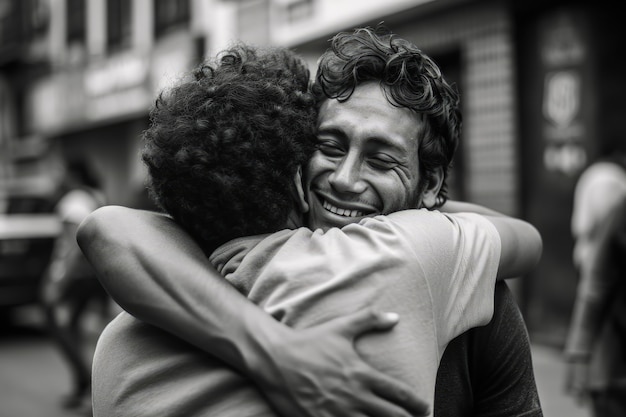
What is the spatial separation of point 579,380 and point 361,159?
2402 mm

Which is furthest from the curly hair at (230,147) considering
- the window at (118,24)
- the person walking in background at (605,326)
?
the window at (118,24)

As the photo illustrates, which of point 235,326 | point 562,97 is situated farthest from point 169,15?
point 235,326

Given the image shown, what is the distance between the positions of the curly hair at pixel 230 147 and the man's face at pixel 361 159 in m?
0.06

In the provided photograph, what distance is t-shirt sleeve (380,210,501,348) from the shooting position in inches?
55.4

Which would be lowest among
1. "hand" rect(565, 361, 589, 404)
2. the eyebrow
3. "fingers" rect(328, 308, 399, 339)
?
"hand" rect(565, 361, 589, 404)

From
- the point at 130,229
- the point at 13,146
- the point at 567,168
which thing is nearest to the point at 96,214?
the point at 130,229

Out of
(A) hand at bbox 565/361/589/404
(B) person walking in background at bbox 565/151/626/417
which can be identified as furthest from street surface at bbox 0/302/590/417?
(B) person walking in background at bbox 565/151/626/417

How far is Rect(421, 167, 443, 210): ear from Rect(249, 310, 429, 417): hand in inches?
18.8

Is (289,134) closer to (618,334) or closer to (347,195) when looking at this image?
A: (347,195)

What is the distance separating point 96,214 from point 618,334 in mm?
2561

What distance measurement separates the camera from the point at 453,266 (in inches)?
56.9

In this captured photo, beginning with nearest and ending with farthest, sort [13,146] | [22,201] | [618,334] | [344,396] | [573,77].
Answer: [344,396] < [618,334] < [573,77] < [22,201] < [13,146]

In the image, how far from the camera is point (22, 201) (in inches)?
435

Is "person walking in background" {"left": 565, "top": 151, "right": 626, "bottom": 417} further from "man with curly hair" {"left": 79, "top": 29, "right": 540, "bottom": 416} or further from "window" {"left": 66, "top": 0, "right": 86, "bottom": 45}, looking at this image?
"window" {"left": 66, "top": 0, "right": 86, "bottom": 45}
